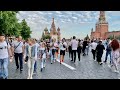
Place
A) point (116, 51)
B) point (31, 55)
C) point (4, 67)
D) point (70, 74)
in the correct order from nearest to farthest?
point (4, 67)
point (31, 55)
point (70, 74)
point (116, 51)

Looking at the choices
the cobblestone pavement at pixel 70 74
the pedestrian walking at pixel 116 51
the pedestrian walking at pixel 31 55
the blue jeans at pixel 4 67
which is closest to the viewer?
A: the blue jeans at pixel 4 67

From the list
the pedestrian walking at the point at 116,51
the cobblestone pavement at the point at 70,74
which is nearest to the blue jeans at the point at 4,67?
the cobblestone pavement at the point at 70,74

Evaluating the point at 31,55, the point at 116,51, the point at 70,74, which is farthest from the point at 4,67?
the point at 116,51

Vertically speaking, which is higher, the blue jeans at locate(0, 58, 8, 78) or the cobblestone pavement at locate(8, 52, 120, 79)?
the blue jeans at locate(0, 58, 8, 78)

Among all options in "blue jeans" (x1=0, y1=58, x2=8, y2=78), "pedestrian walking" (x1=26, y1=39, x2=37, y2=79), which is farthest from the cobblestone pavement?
"blue jeans" (x1=0, y1=58, x2=8, y2=78)

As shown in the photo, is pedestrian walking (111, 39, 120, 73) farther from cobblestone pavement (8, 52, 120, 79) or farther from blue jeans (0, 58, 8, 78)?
blue jeans (0, 58, 8, 78)

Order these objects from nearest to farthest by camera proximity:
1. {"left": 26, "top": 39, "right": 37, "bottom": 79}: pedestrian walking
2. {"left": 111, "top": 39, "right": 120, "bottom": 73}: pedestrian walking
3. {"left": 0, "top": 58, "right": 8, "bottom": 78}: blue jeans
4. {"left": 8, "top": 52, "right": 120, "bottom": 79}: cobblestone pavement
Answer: {"left": 0, "top": 58, "right": 8, "bottom": 78}: blue jeans
{"left": 26, "top": 39, "right": 37, "bottom": 79}: pedestrian walking
{"left": 8, "top": 52, "right": 120, "bottom": 79}: cobblestone pavement
{"left": 111, "top": 39, "right": 120, "bottom": 73}: pedestrian walking

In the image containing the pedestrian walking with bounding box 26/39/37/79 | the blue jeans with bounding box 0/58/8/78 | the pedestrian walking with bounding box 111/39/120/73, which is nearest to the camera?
the blue jeans with bounding box 0/58/8/78

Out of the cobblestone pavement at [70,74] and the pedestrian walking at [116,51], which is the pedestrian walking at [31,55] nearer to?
the cobblestone pavement at [70,74]

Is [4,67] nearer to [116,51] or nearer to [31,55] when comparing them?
[31,55]

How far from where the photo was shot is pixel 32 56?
12562 mm
